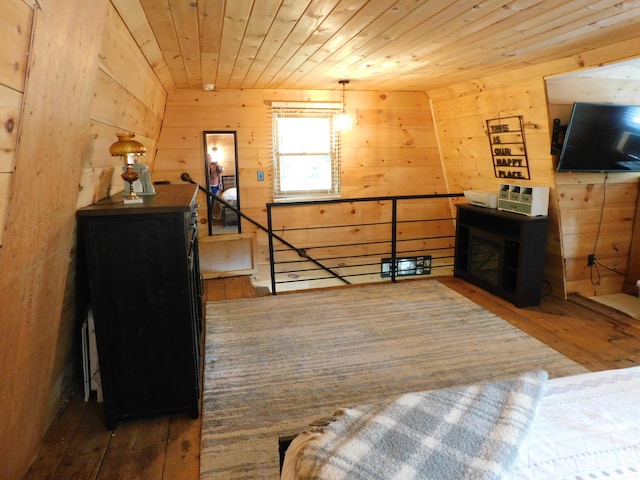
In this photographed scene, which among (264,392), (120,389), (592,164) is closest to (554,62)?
(592,164)

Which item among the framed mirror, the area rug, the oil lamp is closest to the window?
the framed mirror

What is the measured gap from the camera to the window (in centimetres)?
484

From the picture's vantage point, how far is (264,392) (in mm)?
2365

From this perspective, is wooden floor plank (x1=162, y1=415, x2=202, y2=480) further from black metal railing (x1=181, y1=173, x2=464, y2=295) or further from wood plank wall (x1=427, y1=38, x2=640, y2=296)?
wood plank wall (x1=427, y1=38, x2=640, y2=296)

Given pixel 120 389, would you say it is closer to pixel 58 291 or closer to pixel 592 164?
pixel 58 291

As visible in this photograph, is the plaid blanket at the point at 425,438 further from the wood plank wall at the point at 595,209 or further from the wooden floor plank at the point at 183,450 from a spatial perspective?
the wood plank wall at the point at 595,209

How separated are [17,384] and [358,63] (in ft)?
9.85

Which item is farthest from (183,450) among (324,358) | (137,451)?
(324,358)

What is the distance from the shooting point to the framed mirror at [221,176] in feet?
15.3

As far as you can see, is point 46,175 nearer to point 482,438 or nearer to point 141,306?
point 141,306

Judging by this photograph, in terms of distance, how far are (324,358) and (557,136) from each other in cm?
257

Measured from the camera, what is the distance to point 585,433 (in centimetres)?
112

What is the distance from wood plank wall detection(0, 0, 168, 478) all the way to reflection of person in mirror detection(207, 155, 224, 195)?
2.40m

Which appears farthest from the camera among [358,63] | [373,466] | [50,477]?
[358,63]
